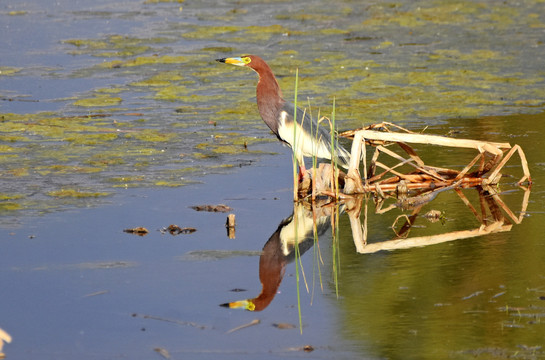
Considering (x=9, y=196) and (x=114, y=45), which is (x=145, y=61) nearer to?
(x=114, y=45)

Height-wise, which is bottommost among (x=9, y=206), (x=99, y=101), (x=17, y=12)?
(x=99, y=101)

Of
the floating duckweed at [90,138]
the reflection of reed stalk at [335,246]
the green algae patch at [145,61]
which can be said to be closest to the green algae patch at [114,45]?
the green algae patch at [145,61]

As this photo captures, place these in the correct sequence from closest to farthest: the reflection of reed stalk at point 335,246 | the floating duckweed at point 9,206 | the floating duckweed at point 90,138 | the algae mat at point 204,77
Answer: the reflection of reed stalk at point 335,246 < the floating duckweed at point 9,206 < the algae mat at point 204,77 < the floating duckweed at point 90,138

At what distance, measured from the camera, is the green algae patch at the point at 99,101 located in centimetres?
1063

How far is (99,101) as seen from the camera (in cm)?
1078

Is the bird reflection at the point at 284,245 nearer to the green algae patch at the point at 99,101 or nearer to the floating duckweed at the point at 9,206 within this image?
the floating duckweed at the point at 9,206

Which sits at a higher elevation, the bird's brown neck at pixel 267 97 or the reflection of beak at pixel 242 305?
the bird's brown neck at pixel 267 97

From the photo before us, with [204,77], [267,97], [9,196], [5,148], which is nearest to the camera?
[9,196]

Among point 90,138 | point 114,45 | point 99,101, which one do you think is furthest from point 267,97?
point 114,45

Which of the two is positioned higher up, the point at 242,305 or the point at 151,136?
the point at 242,305

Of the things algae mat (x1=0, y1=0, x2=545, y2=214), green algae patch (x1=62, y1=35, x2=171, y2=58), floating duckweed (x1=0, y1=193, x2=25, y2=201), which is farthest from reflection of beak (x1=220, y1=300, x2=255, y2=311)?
green algae patch (x1=62, y1=35, x2=171, y2=58)

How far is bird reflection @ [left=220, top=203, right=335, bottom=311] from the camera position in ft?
16.5

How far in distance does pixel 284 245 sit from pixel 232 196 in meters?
1.26

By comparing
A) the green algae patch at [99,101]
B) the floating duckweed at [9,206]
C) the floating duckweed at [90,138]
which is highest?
the floating duckweed at [9,206]
